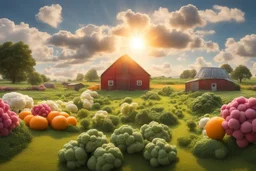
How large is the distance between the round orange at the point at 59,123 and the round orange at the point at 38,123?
1.42 feet

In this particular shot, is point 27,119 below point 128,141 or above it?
above

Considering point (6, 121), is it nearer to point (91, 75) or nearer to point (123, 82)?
point (123, 82)

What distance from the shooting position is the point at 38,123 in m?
14.0

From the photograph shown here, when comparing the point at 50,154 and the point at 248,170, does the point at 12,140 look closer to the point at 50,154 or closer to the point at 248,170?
the point at 50,154

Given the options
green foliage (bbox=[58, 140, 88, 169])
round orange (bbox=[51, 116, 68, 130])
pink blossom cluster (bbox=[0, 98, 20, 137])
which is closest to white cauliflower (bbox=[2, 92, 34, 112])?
round orange (bbox=[51, 116, 68, 130])

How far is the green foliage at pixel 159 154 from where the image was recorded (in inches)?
400

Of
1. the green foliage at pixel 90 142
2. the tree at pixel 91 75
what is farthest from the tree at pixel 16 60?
the green foliage at pixel 90 142

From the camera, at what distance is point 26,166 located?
33.8ft

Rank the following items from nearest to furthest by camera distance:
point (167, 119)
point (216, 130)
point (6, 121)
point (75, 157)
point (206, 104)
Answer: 1. point (75, 157)
2. point (216, 130)
3. point (6, 121)
4. point (167, 119)
5. point (206, 104)

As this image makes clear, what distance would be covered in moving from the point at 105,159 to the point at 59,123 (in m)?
5.31

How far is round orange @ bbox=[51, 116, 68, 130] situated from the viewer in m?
14.2

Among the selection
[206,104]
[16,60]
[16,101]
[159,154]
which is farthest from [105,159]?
[16,60]

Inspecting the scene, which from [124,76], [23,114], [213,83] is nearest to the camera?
[23,114]

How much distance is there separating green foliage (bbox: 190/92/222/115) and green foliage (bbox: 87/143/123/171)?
34.4ft
